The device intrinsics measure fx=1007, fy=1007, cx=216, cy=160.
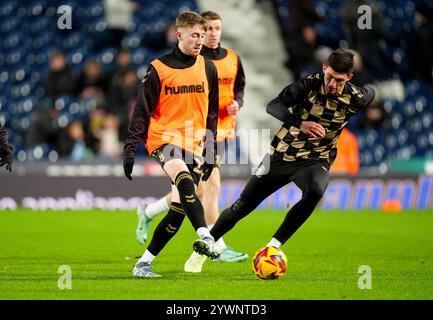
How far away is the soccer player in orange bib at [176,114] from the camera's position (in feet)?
27.5

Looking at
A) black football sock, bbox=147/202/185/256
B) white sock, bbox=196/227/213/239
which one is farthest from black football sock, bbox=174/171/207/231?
black football sock, bbox=147/202/185/256

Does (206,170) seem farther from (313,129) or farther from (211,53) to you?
(211,53)

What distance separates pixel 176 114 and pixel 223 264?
1.96m

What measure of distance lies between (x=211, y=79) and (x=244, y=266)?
1976 millimetres

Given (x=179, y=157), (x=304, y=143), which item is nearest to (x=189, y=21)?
(x=179, y=157)

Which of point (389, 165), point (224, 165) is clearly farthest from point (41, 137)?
point (389, 165)

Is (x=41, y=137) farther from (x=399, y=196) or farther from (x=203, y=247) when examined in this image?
(x=203, y=247)

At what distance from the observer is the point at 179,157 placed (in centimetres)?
841

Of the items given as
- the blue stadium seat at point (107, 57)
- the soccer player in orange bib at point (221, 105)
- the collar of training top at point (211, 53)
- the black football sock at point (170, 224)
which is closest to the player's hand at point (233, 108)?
the soccer player in orange bib at point (221, 105)

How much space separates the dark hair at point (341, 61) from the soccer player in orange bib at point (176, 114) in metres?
1.10

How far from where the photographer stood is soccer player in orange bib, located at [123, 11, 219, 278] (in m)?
8.38
